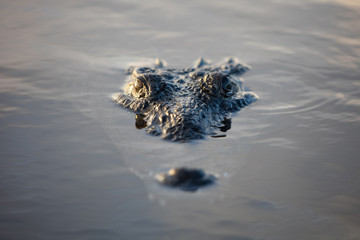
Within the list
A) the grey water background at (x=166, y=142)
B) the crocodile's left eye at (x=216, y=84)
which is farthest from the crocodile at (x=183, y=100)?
the grey water background at (x=166, y=142)

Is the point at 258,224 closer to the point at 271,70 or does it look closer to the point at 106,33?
the point at 271,70

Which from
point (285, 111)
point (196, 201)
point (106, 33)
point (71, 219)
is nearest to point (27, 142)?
point (71, 219)

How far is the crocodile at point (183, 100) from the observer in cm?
482

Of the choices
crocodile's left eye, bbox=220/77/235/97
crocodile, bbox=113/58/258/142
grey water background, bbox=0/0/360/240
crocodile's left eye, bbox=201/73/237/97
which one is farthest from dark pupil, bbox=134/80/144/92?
crocodile's left eye, bbox=220/77/235/97

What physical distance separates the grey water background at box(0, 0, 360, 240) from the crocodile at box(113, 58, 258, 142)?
0.16 meters

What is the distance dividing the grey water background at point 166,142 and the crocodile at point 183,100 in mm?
160

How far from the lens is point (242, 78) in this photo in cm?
706

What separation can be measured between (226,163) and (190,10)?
630 cm

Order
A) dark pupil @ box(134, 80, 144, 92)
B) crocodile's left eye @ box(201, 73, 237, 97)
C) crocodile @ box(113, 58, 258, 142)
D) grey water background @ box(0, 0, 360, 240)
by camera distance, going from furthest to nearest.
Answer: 1. dark pupil @ box(134, 80, 144, 92)
2. crocodile's left eye @ box(201, 73, 237, 97)
3. crocodile @ box(113, 58, 258, 142)
4. grey water background @ box(0, 0, 360, 240)

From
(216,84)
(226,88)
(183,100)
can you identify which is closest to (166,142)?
(183,100)

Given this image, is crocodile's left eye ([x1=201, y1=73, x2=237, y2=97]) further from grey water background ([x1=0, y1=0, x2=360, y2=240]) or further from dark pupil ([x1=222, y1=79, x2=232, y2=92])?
grey water background ([x1=0, y1=0, x2=360, y2=240])

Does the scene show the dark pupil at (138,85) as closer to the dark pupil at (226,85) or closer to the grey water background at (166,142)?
the grey water background at (166,142)

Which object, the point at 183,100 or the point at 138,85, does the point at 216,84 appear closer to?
the point at 183,100

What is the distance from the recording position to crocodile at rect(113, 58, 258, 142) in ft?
15.8
